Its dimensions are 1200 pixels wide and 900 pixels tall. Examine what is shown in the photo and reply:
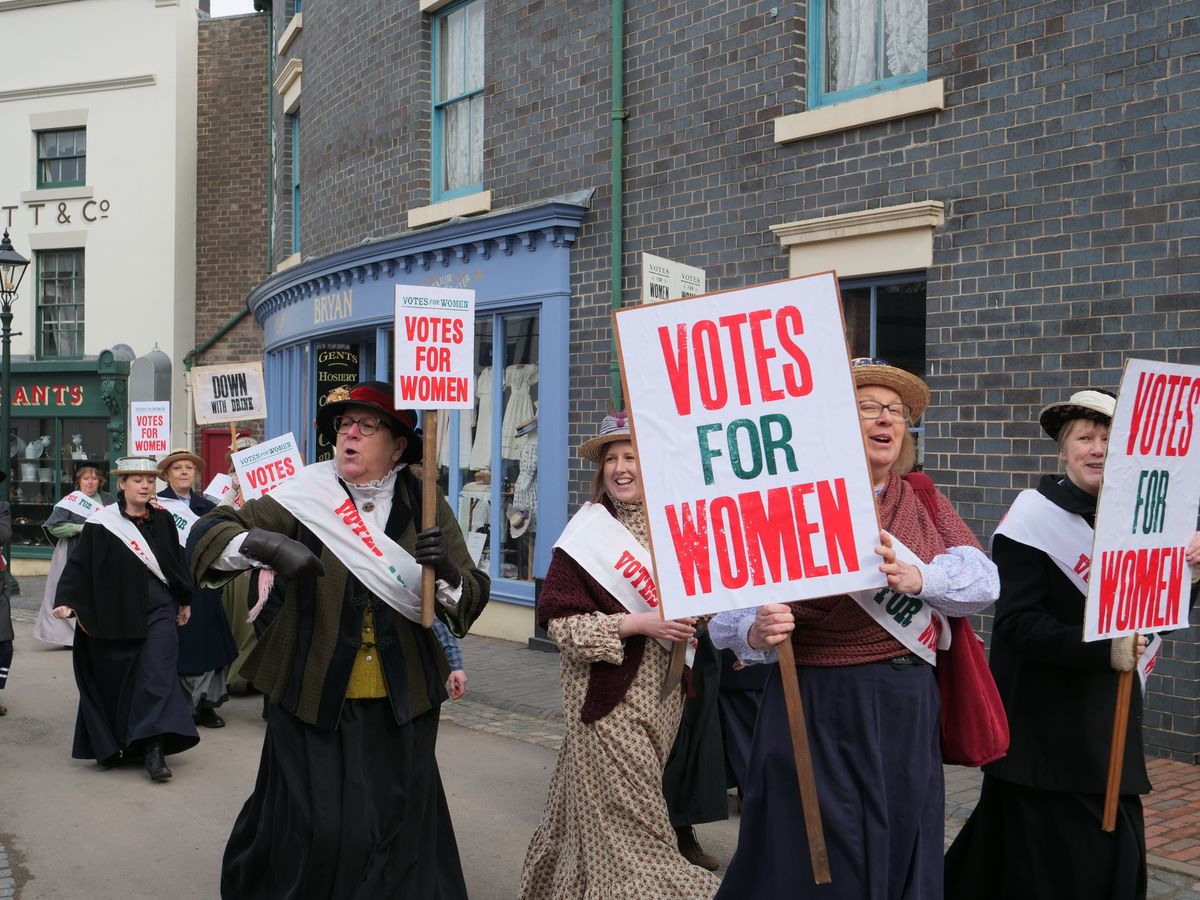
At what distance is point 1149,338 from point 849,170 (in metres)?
2.58

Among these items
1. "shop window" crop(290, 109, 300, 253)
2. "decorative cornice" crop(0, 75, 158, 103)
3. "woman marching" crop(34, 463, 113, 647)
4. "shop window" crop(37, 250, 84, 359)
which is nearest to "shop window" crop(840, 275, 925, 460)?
"woman marching" crop(34, 463, 113, 647)

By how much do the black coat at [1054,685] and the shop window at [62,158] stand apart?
21733mm

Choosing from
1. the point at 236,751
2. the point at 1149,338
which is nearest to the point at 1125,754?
the point at 1149,338

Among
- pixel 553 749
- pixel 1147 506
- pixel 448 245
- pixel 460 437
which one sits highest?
pixel 448 245

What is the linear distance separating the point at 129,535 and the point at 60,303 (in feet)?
54.5

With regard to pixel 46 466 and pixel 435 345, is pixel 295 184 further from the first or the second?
pixel 435 345

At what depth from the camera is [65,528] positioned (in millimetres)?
11844

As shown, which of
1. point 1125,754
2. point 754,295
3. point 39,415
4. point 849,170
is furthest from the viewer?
point 39,415

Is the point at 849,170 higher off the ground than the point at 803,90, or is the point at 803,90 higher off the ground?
the point at 803,90

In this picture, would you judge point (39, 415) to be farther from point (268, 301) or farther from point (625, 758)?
point (625, 758)

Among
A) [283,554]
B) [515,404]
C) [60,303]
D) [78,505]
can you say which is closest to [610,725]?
[283,554]

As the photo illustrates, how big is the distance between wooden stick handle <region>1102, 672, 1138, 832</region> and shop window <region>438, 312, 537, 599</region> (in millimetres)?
8488

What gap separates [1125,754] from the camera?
13.4 ft

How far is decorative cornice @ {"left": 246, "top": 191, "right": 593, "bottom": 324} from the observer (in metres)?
11.9
